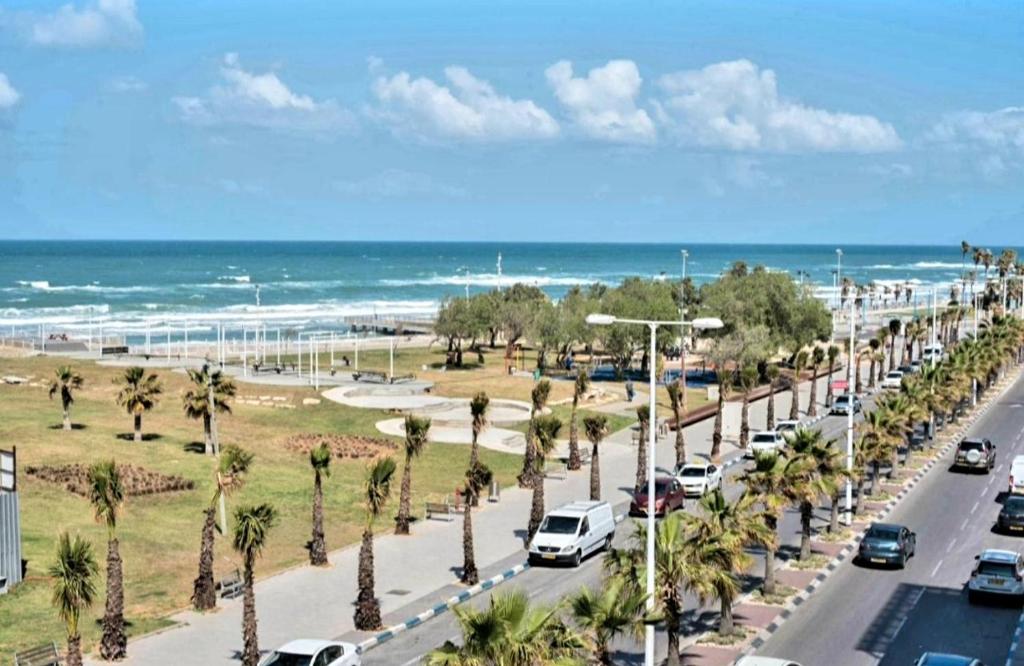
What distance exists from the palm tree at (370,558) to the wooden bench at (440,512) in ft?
37.0

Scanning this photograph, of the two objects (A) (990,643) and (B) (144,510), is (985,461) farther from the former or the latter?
(B) (144,510)

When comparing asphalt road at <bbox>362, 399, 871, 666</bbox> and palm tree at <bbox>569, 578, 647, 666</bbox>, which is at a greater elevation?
palm tree at <bbox>569, 578, 647, 666</bbox>

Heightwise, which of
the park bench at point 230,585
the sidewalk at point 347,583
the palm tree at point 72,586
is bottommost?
the sidewalk at point 347,583

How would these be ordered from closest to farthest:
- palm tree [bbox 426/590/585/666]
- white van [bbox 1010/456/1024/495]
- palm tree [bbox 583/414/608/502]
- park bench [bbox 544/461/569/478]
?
palm tree [bbox 426/590/585/666] → palm tree [bbox 583/414/608/502] → white van [bbox 1010/456/1024/495] → park bench [bbox 544/461/569/478]

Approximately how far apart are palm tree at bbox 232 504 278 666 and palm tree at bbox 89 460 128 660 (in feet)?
9.00

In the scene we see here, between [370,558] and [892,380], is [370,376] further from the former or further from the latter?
[370,558]

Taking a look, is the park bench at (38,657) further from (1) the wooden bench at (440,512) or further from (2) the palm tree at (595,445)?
(2) the palm tree at (595,445)

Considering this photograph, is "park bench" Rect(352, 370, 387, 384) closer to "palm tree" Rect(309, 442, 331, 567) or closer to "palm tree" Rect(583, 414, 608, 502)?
"palm tree" Rect(583, 414, 608, 502)

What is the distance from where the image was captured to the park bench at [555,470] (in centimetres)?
5231

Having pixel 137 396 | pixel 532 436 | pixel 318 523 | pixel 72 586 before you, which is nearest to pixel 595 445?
pixel 532 436

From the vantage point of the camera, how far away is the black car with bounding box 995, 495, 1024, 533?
41219 mm

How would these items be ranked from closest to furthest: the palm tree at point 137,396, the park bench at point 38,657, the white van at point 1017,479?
the park bench at point 38,657 → the white van at point 1017,479 → the palm tree at point 137,396

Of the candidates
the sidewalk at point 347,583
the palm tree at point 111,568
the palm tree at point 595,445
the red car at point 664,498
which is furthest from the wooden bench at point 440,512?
the palm tree at point 111,568

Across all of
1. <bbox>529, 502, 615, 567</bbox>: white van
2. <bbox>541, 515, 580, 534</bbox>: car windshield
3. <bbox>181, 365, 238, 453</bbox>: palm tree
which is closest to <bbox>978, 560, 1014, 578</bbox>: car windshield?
<bbox>529, 502, 615, 567</bbox>: white van
